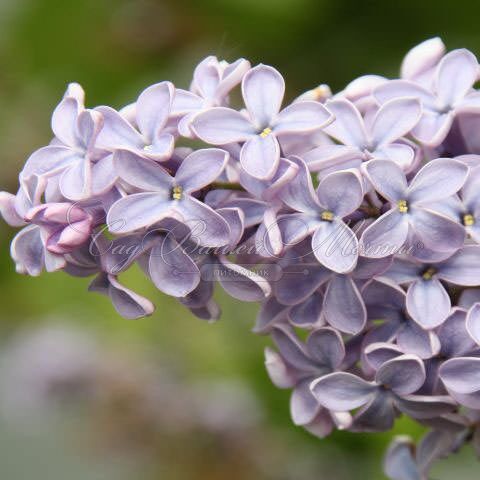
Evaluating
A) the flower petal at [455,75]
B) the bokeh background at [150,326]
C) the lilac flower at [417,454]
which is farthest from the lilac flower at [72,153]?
the bokeh background at [150,326]

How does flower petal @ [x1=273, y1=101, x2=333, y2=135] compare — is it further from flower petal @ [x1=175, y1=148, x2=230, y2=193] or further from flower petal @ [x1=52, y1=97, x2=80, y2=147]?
flower petal @ [x1=52, y1=97, x2=80, y2=147]

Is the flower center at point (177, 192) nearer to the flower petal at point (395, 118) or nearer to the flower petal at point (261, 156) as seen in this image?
the flower petal at point (261, 156)

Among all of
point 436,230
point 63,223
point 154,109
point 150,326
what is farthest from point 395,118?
point 150,326

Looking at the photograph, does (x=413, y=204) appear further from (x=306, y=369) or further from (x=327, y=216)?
(x=306, y=369)

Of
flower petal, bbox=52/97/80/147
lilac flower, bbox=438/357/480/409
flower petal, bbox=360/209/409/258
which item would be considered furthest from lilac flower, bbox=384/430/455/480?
flower petal, bbox=52/97/80/147

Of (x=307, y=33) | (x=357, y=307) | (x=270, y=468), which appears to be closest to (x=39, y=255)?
(x=357, y=307)
